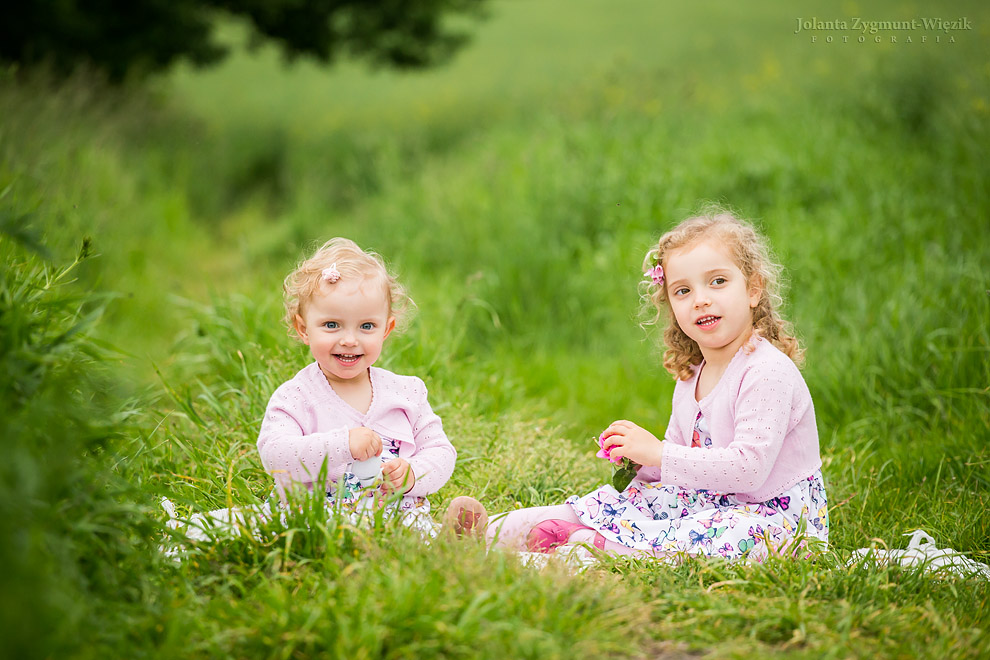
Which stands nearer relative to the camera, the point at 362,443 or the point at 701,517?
the point at 362,443

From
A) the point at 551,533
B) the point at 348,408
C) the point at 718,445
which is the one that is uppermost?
the point at 348,408

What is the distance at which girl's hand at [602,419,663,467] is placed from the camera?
9.73ft

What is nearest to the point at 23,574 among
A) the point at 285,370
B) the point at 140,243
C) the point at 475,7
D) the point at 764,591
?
the point at 764,591

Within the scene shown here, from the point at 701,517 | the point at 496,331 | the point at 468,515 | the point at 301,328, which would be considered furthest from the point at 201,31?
the point at 701,517

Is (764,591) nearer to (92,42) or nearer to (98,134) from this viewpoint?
(98,134)

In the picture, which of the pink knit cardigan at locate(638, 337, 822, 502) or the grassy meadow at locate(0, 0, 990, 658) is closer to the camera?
the grassy meadow at locate(0, 0, 990, 658)

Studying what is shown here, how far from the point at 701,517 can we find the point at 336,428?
47.9 inches

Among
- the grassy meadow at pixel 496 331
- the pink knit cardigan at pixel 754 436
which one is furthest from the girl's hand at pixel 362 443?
the pink knit cardigan at pixel 754 436

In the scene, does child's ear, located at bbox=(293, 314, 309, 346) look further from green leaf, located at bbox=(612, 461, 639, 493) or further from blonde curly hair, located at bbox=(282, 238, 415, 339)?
green leaf, located at bbox=(612, 461, 639, 493)

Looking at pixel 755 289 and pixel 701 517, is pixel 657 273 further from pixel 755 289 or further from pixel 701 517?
pixel 701 517

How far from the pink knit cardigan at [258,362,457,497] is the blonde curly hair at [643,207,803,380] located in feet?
2.99

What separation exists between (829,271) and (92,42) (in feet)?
25.7

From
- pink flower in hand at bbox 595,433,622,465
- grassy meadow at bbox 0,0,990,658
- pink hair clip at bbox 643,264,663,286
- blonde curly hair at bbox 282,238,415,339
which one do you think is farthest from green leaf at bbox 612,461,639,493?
blonde curly hair at bbox 282,238,415,339

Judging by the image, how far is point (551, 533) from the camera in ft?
10.4
